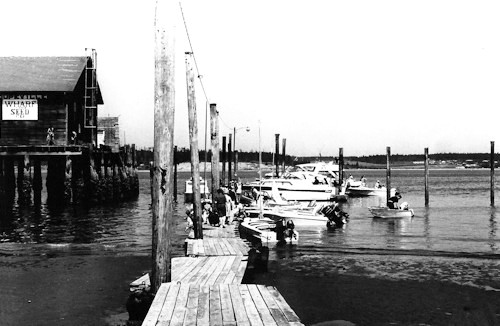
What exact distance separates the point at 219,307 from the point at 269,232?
15.5 meters

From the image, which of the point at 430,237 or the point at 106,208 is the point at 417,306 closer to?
the point at 430,237

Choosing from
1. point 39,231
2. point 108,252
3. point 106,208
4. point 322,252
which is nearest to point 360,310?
point 322,252

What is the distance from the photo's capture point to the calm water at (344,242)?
60.8 ft

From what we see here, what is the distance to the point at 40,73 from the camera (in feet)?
151

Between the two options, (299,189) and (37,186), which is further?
(299,189)

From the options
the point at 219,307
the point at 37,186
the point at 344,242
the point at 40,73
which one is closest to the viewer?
the point at 219,307

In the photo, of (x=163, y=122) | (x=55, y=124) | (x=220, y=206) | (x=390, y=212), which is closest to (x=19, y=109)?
(x=55, y=124)

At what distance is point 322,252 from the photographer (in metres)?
21.9

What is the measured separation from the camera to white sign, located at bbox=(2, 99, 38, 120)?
43.4 metres

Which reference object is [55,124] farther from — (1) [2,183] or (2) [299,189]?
(2) [299,189]

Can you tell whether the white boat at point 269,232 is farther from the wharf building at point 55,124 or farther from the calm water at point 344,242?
the wharf building at point 55,124

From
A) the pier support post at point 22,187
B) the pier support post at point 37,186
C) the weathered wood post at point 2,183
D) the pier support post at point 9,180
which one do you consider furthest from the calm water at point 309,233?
the pier support post at point 9,180

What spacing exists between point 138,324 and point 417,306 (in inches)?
249

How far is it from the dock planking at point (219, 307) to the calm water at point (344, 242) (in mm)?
8079
